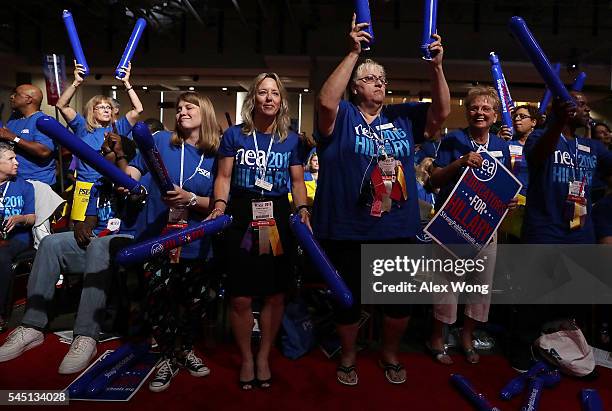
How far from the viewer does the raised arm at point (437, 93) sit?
1.90m

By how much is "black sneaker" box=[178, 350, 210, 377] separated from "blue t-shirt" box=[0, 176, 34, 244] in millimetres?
1543

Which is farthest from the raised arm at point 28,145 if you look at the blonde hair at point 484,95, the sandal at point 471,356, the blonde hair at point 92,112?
the sandal at point 471,356

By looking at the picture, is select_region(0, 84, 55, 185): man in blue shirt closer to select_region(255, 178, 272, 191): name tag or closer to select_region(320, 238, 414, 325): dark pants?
select_region(255, 178, 272, 191): name tag

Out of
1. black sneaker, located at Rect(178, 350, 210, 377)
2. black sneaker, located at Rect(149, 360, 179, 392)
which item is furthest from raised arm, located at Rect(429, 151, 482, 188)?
black sneaker, located at Rect(149, 360, 179, 392)

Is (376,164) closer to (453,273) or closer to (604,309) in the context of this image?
(453,273)

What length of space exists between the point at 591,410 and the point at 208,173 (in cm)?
215

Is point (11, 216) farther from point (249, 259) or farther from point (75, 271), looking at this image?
point (249, 259)

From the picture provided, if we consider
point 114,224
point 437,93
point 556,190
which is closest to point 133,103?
point 114,224

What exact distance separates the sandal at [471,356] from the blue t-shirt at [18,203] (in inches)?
116

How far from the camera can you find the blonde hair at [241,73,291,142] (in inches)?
87.6

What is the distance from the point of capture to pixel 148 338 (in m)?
2.78

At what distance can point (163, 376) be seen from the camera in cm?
226

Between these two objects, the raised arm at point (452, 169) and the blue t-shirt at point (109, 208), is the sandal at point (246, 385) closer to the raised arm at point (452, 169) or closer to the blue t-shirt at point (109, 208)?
the blue t-shirt at point (109, 208)

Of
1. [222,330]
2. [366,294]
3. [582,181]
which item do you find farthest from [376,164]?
[222,330]
